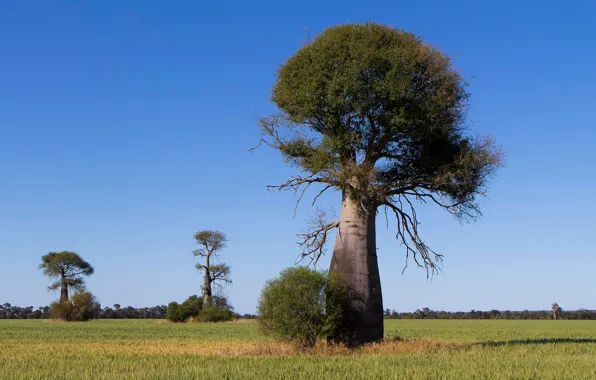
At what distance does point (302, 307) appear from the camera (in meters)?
20.4

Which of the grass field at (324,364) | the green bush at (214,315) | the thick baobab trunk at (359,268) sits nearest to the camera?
the grass field at (324,364)

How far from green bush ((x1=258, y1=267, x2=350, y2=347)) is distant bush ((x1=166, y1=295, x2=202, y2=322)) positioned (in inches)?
1710

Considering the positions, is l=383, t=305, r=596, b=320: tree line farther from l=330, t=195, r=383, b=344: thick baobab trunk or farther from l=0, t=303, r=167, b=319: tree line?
l=330, t=195, r=383, b=344: thick baobab trunk

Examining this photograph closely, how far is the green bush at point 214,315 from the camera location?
61250 millimetres

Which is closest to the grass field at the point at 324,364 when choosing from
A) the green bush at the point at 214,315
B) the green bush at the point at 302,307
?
the green bush at the point at 302,307

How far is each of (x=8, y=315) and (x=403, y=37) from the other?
98015mm

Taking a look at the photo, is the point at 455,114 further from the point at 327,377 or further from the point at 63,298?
the point at 63,298

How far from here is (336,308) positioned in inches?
817

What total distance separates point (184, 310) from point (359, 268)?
43.6 m

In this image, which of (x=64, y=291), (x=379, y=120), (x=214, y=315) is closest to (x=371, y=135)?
(x=379, y=120)

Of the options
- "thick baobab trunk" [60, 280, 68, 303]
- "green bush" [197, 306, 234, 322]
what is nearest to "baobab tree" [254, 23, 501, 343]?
"green bush" [197, 306, 234, 322]

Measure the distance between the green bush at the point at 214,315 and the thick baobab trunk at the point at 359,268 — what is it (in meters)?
41.0

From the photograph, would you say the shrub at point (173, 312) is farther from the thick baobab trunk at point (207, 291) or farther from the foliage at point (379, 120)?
the foliage at point (379, 120)

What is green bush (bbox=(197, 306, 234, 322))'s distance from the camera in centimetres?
6125
